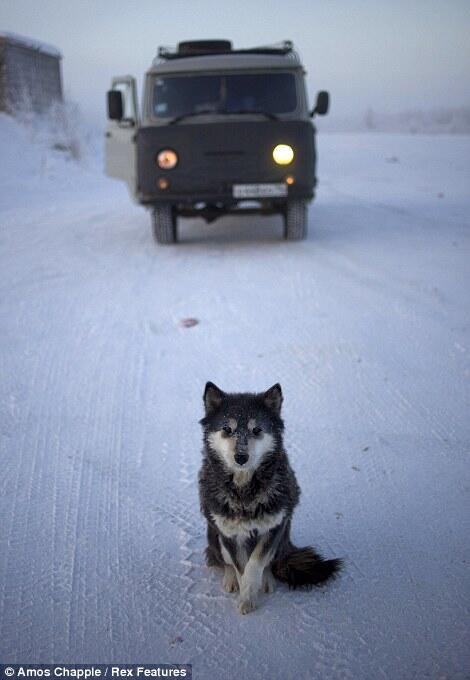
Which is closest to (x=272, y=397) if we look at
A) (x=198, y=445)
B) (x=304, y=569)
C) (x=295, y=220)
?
(x=304, y=569)

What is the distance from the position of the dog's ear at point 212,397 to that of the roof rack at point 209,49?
7.93m

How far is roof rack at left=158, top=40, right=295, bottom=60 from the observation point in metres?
9.07

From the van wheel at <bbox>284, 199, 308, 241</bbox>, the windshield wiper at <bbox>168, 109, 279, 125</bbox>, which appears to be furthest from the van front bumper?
the van wheel at <bbox>284, 199, 308, 241</bbox>

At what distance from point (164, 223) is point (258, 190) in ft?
5.35

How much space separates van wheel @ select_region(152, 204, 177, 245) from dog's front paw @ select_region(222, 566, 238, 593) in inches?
267

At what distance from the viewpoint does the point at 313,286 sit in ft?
22.7

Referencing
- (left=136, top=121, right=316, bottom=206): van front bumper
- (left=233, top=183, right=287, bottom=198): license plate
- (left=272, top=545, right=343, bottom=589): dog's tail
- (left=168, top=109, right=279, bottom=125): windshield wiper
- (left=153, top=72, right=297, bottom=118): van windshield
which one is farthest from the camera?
(left=153, top=72, right=297, bottom=118): van windshield

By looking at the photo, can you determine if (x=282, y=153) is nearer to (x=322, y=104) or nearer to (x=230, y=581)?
(x=322, y=104)

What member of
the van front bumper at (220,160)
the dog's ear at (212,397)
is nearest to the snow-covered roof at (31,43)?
the van front bumper at (220,160)

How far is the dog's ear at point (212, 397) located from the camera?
2.56m

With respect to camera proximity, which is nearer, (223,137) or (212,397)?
(212,397)

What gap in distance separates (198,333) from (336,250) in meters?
3.67

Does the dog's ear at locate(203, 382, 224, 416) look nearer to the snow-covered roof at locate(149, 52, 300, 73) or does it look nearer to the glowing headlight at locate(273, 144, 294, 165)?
the glowing headlight at locate(273, 144, 294, 165)

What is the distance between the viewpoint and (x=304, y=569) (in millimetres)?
2678
